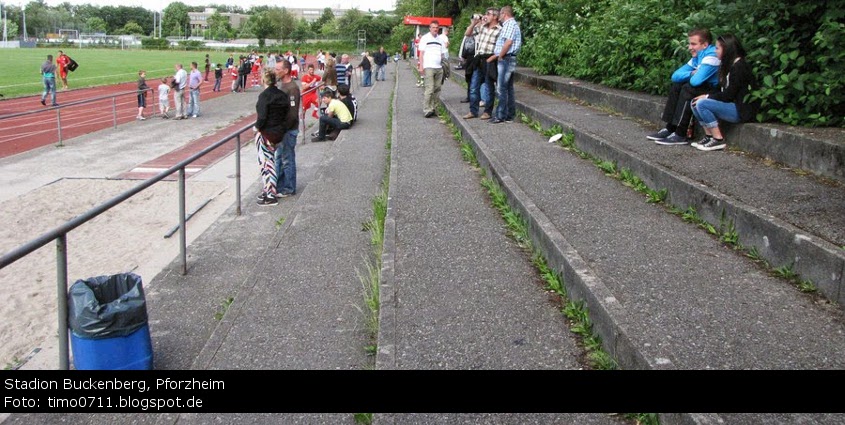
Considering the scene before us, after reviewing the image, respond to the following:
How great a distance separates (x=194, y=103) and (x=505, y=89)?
17112 mm

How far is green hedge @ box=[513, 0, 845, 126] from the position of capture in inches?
271

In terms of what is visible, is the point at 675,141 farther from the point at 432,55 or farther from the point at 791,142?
the point at 432,55

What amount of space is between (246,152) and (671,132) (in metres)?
10.8

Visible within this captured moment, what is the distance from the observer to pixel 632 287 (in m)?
4.39

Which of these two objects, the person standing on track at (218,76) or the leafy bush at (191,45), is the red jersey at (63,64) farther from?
the leafy bush at (191,45)

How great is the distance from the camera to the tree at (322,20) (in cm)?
14812

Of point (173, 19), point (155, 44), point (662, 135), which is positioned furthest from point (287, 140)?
point (173, 19)

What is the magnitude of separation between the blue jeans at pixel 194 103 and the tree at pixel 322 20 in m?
123

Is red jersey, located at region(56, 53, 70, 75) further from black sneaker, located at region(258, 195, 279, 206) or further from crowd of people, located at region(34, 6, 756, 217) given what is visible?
black sneaker, located at region(258, 195, 279, 206)

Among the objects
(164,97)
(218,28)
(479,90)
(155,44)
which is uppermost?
(218,28)

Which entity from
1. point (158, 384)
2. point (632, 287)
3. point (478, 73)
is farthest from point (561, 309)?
point (478, 73)

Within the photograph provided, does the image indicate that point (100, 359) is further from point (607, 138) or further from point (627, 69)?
point (627, 69)

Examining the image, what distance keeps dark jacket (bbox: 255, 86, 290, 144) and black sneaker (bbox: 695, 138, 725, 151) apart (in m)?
5.32

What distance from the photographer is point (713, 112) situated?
755cm
